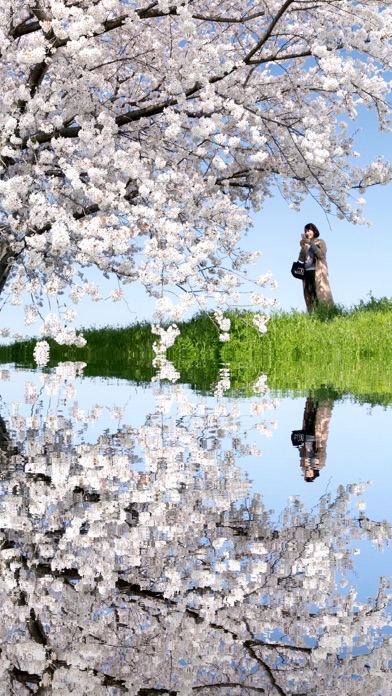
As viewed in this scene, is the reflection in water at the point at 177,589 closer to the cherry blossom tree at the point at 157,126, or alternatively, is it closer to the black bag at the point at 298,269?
the cherry blossom tree at the point at 157,126

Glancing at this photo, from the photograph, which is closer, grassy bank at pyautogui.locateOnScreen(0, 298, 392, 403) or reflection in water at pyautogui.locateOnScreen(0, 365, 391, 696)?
reflection in water at pyautogui.locateOnScreen(0, 365, 391, 696)

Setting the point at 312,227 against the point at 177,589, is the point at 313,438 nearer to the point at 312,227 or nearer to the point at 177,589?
the point at 177,589

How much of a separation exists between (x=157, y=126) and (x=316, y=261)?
23.5ft

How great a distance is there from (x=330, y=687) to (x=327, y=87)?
9.33 metres

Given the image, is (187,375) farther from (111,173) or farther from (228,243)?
(111,173)

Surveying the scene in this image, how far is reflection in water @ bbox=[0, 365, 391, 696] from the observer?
265 cm

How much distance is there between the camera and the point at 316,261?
2005 centimetres

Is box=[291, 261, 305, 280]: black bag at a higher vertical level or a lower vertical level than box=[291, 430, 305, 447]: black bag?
higher

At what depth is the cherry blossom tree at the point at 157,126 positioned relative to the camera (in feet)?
32.7

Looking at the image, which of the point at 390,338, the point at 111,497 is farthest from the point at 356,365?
the point at 111,497

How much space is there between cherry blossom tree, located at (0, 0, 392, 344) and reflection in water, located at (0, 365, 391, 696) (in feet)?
16.2

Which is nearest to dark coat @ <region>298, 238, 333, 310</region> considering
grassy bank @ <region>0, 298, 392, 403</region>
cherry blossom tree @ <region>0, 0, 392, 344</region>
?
grassy bank @ <region>0, 298, 392, 403</region>

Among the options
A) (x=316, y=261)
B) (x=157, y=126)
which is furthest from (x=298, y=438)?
(x=316, y=261)

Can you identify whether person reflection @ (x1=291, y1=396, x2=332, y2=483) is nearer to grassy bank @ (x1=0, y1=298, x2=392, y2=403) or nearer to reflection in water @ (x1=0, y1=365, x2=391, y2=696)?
reflection in water @ (x1=0, y1=365, x2=391, y2=696)
